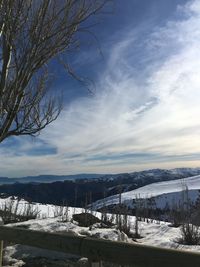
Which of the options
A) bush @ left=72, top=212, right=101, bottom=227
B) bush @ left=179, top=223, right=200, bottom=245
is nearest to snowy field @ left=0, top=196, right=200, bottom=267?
bush @ left=179, top=223, right=200, bottom=245

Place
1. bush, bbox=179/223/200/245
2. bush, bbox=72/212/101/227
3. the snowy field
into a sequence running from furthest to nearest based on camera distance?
bush, bbox=72/212/101/227 → bush, bbox=179/223/200/245 → the snowy field

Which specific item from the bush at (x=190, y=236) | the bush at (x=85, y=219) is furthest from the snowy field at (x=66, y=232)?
the bush at (x=85, y=219)

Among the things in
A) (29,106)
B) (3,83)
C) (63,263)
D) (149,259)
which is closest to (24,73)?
(3,83)

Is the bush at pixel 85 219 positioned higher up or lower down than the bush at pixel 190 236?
higher up

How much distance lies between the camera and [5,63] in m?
6.24

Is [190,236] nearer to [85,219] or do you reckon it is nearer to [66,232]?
[66,232]

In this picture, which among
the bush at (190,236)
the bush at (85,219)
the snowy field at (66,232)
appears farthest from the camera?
the bush at (85,219)

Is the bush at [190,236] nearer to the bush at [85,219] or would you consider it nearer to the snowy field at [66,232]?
the snowy field at [66,232]

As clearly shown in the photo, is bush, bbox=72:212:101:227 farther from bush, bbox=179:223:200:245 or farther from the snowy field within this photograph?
bush, bbox=179:223:200:245

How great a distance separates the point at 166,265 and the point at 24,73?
157 inches

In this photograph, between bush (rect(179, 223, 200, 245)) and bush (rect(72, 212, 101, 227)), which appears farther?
bush (rect(72, 212, 101, 227))

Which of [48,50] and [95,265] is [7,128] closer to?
[48,50]

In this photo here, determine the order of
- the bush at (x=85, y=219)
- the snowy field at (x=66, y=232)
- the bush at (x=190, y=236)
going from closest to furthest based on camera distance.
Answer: the snowy field at (x=66, y=232), the bush at (x=190, y=236), the bush at (x=85, y=219)

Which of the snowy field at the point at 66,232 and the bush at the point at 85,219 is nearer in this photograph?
the snowy field at the point at 66,232
